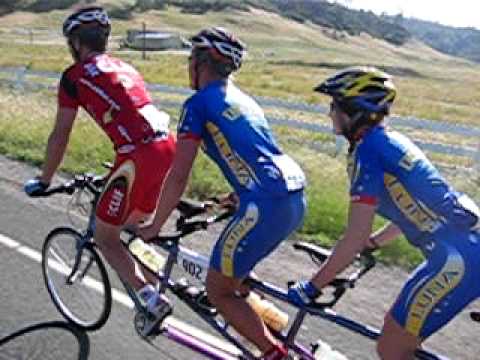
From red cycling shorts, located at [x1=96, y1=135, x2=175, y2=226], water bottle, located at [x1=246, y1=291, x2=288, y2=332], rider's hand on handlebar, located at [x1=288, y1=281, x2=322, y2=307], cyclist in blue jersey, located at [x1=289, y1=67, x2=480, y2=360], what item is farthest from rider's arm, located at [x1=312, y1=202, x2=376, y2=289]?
red cycling shorts, located at [x1=96, y1=135, x2=175, y2=226]

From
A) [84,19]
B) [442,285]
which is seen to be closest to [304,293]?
[442,285]

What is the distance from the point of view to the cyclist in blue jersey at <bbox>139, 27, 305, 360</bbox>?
4.04 meters

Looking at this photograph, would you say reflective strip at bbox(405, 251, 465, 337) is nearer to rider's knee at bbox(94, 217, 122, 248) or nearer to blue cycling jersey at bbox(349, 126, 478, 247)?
blue cycling jersey at bbox(349, 126, 478, 247)

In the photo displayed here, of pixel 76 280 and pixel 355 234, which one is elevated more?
pixel 355 234

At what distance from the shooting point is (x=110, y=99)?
487cm

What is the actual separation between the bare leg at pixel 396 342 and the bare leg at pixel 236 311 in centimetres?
80

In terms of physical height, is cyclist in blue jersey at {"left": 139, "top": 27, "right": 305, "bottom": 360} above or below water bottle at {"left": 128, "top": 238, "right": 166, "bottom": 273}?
above

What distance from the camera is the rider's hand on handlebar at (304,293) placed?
12.2 feet

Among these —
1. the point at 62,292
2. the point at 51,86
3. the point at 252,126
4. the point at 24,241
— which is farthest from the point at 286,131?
A: the point at 252,126

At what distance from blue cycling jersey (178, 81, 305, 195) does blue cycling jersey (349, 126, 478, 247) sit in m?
0.61

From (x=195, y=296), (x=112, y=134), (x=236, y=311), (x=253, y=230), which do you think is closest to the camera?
(x=253, y=230)

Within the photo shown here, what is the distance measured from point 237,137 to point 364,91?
0.81 metres

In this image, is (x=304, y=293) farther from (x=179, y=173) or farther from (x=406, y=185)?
(x=179, y=173)

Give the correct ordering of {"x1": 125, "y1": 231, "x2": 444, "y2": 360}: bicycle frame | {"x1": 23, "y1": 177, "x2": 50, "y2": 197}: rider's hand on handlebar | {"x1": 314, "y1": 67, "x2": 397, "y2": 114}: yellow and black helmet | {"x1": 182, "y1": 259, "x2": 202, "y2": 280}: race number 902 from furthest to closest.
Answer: {"x1": 23, "y1": 177, "x2": 50, "y2": 197}: rider's hand on handlebar, {"x1": 182, "y1": 259, "x2": 202, "y2": 280}: race number 902, {"x1": 125, "y1": 231, "x2": 444, "y2": 360}: bicycle frame, {"x1": 314, "y1": 67, "x2": 397, "y2": 114}: yellow and black helmet
